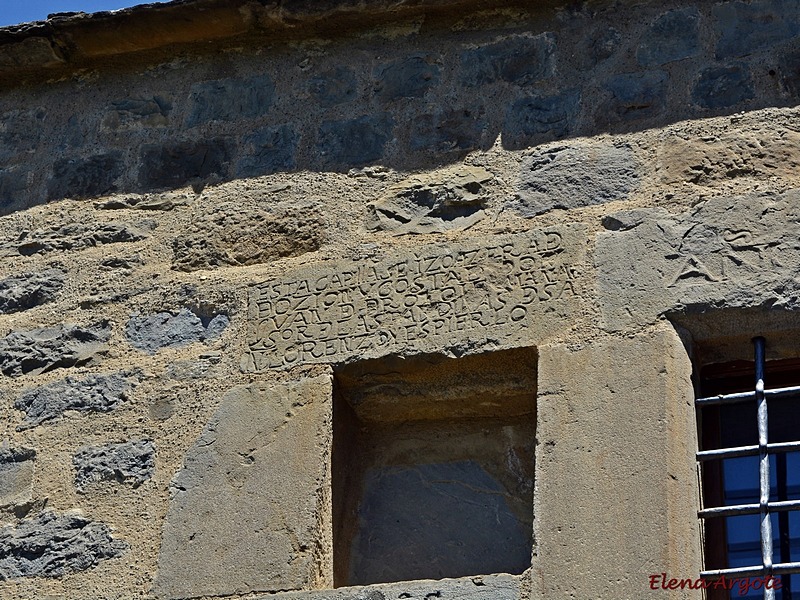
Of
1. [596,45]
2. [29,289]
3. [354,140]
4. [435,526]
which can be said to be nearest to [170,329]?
[29,289]

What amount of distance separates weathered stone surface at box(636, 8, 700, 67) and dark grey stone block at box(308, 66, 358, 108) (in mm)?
763

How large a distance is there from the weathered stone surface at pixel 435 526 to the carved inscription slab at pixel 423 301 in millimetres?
311

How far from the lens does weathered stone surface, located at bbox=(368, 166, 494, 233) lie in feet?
12.0

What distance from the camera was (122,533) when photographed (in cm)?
338

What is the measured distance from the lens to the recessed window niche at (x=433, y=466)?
11.1ft

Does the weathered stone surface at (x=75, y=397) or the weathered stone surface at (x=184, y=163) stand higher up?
the weathered stone surface at (x=184, y=163)

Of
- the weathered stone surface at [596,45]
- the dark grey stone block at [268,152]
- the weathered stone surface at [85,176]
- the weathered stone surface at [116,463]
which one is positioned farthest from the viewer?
the weathered stone surface at [85,176]

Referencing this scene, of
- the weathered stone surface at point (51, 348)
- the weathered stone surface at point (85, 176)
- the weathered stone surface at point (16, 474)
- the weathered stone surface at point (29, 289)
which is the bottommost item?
the weathered stone surface at point (16, 474)

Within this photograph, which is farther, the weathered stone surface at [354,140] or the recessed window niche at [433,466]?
the weathered stone surface at [354,140]

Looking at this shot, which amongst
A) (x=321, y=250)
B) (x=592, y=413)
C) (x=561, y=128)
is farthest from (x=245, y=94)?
(x=592, y=413)

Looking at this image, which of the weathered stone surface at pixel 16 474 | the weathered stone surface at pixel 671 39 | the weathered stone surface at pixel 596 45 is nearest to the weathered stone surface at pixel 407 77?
the weathered stone surface at pixel 596 45

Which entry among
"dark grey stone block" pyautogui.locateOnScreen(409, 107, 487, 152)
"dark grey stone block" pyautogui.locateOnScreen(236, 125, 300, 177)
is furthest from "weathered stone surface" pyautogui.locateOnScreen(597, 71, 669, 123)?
"dark grey stone block" pyautogui.locateOnScreen(236, 125, 300, 177)

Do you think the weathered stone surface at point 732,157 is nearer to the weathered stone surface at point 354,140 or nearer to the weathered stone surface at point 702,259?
the weathered stone surface at point 702,259

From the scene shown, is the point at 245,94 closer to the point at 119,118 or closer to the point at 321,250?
the point at 119,118
